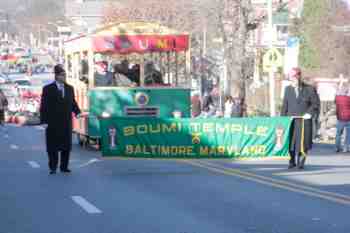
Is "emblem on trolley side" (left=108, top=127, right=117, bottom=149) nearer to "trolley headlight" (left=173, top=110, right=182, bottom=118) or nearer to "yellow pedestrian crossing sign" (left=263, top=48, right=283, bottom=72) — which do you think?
"trolley headlight" (left=173, top=110, right=182, bottom=118)

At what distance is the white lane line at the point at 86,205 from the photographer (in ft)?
41.3

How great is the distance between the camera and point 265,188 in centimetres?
1517

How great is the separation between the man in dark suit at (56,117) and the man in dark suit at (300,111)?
13.9 feet

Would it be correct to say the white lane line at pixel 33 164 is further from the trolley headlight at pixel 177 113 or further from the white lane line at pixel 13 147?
the white lane line at pixel 13 147

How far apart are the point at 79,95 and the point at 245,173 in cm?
1017

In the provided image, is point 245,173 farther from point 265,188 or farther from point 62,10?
point 62,10

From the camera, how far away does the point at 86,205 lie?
520 inches

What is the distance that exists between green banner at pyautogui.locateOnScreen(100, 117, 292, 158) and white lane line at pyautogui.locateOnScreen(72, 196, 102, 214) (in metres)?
5.98

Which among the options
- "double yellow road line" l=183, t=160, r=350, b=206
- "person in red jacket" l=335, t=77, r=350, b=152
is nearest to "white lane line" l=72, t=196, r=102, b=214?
"double yellow road line" l=183, t=160, r=350, b=206

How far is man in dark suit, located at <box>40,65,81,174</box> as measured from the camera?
696 inches

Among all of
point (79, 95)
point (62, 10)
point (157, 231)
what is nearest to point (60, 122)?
point (157, 231)

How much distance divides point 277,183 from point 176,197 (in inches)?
95.2

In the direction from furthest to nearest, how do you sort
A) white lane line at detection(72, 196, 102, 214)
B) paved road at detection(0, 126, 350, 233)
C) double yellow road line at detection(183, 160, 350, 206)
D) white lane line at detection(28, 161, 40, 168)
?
white lane line at detection(28, 161, 40, 168)
double yellow road line at detection(183, 160, 350, 206)
white lane line at detection(72, 196, 102, 214)
paved road at detection(0, 126, 350, 233)

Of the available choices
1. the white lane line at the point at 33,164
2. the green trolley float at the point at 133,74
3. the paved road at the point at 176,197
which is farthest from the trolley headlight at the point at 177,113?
the white lane line at the point at 33,164
